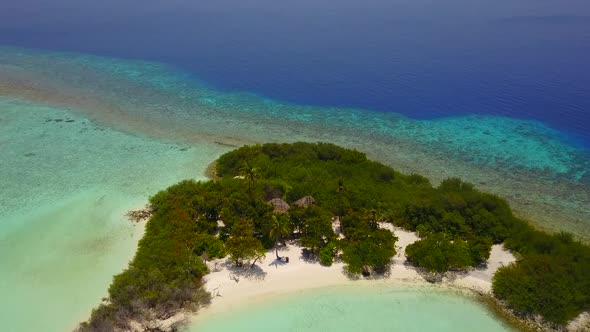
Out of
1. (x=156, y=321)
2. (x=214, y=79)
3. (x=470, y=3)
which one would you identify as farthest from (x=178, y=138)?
(x=470, y=3)

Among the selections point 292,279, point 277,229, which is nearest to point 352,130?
point 277,229

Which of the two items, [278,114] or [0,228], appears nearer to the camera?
[0,228]

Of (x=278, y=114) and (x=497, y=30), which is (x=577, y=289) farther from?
(x=497, y=30)

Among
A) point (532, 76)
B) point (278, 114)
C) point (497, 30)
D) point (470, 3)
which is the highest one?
point (470, 3)

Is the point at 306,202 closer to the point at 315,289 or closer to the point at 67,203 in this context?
the point at 315,289

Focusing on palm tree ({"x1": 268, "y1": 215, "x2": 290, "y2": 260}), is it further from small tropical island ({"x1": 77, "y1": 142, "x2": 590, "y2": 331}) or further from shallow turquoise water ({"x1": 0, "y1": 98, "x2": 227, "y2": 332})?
shallow turquoise water ({"x1": 0, "y1": 98, "x2": 227, "y2": 332})

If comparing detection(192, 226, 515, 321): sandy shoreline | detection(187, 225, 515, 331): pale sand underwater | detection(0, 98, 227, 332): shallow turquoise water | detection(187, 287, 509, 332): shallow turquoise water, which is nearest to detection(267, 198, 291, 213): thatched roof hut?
detection(187, 225, 515, 331): pale sand underwater
